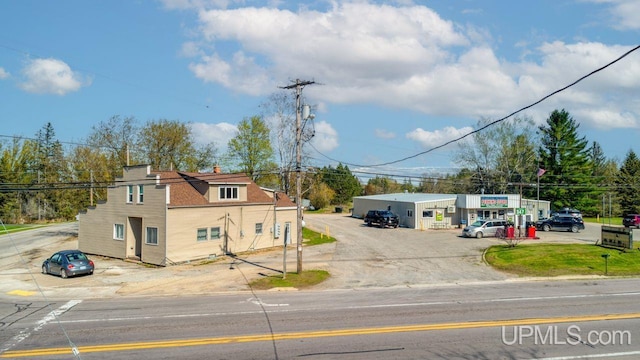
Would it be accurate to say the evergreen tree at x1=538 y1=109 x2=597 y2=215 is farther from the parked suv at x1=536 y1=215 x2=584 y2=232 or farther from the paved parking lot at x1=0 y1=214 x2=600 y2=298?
the paved parking lot at x1=0 y1=214 x2=600 y2=298

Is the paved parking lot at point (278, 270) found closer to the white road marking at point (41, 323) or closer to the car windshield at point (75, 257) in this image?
the car windshield at point (75, 257)

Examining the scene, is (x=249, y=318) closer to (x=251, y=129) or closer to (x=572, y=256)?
(x=572, y=256)

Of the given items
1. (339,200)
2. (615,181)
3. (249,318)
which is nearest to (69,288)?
(249,318)

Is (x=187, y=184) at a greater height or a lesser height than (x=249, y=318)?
greater

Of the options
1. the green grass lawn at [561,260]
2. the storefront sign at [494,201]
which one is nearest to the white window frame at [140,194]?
the green grass lawn at [561,260]

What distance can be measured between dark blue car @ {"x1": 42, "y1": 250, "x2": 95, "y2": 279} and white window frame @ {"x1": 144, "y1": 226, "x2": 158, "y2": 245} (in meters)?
4.89

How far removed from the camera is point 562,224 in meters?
50.4

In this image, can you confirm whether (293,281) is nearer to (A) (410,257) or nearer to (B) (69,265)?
(A) (410,257)

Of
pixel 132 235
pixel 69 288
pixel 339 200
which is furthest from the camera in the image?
pixel 339 200

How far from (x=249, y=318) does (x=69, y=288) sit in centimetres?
1351

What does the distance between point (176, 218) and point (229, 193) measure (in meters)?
5.80

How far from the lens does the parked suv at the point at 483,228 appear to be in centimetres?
4428

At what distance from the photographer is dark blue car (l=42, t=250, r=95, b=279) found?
27.7 m

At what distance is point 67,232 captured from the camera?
53531mm
